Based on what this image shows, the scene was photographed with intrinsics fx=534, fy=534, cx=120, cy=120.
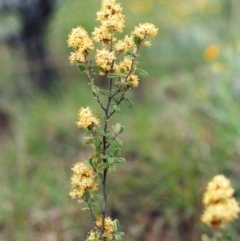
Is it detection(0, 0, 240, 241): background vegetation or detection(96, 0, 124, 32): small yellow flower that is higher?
detection(0, 0, 240, 241): background vegetation

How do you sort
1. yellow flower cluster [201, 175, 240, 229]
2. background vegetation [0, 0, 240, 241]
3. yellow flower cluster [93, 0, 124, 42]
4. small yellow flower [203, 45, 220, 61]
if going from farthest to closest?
small yellow flower [203, 45, 220, 61] < background vegetation [0, 0, 240, 241] < yellow flower cluster [201, 175, 240, 229] < yellow flower cluster [93, 0, 124, 42]

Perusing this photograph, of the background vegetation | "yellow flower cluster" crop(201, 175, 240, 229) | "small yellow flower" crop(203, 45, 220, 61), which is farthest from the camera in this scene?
"small yellow flower" crop(203, 45, 220, 61)

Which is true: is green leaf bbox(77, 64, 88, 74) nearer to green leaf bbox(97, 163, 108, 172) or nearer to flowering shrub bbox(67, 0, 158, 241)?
flowering shrub bbox(67, 0, 158, 241)

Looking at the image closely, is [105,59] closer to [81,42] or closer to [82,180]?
[81,42]

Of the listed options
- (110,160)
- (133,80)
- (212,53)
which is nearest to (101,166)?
(110,160)

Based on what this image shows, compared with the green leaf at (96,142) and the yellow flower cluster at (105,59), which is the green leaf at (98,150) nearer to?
the green leaf at (96,142)

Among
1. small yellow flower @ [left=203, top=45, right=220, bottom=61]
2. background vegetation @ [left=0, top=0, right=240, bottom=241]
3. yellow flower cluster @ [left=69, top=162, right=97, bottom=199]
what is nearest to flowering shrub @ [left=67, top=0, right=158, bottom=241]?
yellow flower cluster @ [left=69, top=162, right=97, bottom=199]

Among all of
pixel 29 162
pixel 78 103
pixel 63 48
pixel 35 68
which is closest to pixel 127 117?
pixel 78 103
